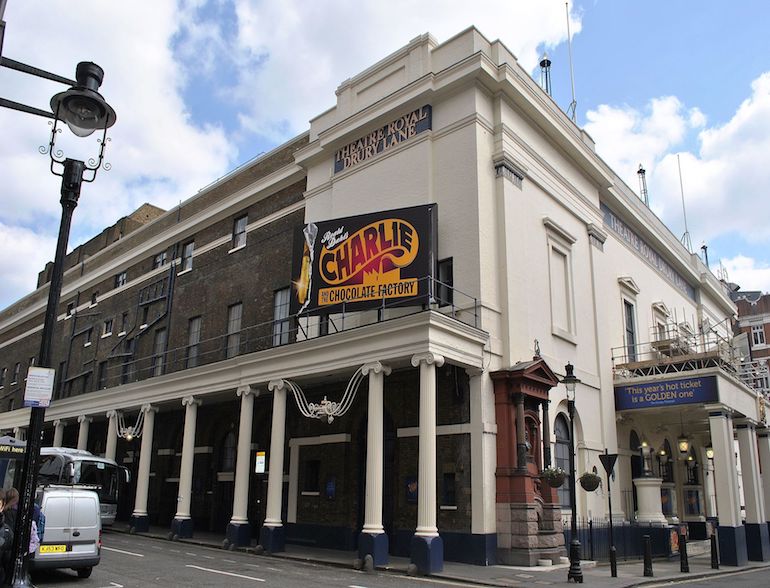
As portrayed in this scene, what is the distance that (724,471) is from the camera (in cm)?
2080

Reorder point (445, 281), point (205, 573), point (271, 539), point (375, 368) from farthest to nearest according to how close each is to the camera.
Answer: point (445, 281) < point (271, 539) < point (375, 368) < point (205, 573)

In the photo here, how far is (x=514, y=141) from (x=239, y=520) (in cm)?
1442

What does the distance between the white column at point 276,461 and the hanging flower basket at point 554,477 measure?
7.48m

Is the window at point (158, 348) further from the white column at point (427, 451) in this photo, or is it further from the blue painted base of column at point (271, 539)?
the white column at point (427, 451)

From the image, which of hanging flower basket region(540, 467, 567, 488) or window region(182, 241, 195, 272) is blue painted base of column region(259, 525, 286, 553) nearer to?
hanging flower basket region(540, 467, 567, 488)

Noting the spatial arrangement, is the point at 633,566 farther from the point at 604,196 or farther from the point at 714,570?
the point at 604,196

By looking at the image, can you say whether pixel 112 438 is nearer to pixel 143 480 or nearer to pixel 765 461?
pixel 143 480

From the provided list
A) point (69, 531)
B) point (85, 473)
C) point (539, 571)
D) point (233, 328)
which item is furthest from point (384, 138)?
point (85, 473)

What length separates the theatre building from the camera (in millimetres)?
17641

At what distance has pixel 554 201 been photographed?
23281 mm

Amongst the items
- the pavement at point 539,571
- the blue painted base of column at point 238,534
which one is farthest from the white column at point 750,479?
the blue painted base of column at point 238,534

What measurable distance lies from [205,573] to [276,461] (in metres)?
5.61

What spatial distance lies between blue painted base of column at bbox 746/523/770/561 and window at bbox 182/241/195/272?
25.5 meters

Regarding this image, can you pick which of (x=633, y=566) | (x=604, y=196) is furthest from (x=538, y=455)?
(x=604, y=196)
